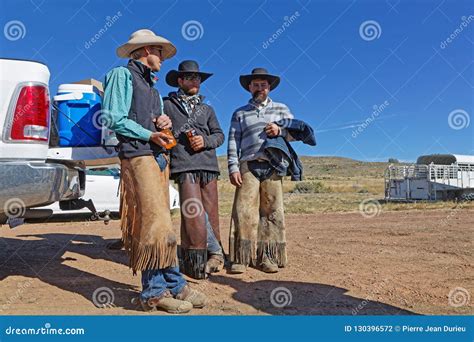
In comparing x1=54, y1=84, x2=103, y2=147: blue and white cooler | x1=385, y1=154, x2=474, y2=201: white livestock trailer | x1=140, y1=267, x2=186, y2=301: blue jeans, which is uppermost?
x1=385, y1=154, x2=474, y2=201: white livestock trailer

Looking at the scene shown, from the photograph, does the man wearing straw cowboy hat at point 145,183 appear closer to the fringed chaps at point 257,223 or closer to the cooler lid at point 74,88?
the cooler lid at point 74,88

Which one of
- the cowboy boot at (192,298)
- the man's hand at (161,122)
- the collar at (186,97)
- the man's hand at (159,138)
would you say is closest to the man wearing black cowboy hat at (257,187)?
the collar at (186,97)

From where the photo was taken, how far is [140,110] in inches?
140

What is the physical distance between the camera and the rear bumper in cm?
353

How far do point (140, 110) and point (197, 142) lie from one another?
1.00 meters

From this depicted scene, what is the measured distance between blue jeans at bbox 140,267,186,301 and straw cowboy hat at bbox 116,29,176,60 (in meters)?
1.65

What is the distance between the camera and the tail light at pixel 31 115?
358cm

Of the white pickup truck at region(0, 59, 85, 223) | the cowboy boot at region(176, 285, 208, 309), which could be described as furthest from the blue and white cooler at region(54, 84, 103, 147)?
the cowboy boot at region(176, 285, 208, 309)

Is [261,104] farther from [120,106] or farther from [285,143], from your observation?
[120,106]

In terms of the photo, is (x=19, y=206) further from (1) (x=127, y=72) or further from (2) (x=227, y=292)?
(2) (x=227, y=292)

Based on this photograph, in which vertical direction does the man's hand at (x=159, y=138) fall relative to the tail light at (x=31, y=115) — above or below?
below

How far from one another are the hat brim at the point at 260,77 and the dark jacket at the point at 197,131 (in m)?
0.56

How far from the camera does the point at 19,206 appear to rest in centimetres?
370

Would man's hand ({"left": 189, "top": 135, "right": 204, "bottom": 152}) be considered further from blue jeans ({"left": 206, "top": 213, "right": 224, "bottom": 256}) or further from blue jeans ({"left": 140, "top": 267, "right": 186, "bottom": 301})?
blue jeans ({"left": 140, "top": 267, "right": 186, "bottom": 301})
